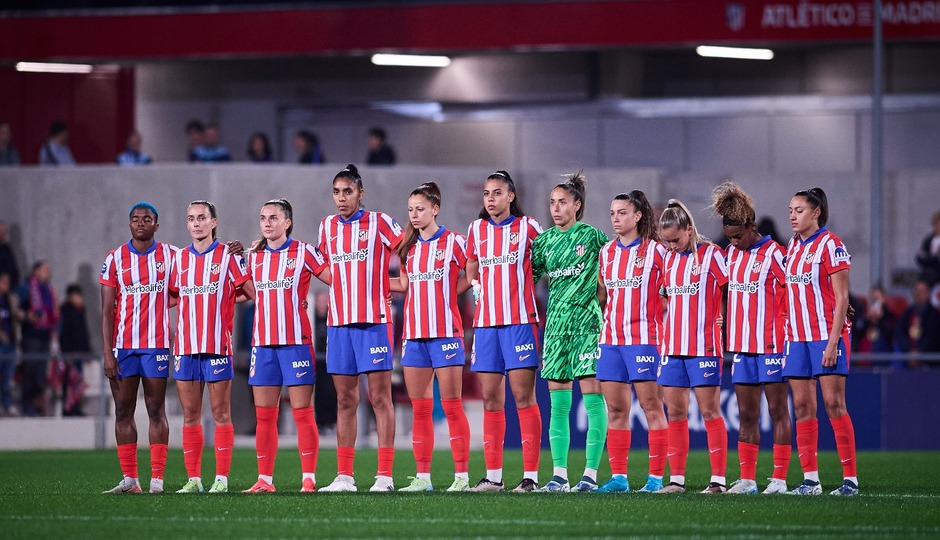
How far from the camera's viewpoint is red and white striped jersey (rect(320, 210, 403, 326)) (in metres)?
10.4

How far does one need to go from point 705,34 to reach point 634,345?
46.8 feet

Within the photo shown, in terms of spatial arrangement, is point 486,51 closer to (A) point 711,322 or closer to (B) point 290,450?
(B) point 290,450

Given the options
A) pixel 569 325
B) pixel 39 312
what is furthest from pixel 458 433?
pixel 39 312

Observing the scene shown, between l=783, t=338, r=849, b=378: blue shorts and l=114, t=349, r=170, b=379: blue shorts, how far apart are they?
4444 mm

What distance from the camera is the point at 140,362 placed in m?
10.6

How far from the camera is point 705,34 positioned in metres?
23.6

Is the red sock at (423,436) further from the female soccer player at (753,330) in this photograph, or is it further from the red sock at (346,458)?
the female soccer player at (753,330)

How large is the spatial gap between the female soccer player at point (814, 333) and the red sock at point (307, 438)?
132 inches

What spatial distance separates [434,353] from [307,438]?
1.08m

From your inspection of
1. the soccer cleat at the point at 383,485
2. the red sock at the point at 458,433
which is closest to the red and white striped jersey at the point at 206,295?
the soccer cleat at the point at 383,485

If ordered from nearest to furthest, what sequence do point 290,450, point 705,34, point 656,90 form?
point 290,450 < point 705,34 < point 656,90

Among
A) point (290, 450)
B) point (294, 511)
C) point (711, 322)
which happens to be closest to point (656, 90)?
point (290, 450)

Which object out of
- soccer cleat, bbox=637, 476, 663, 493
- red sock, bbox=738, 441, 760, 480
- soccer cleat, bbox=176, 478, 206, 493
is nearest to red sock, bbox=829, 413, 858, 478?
red sock, bbox=738, 441, 760, 480

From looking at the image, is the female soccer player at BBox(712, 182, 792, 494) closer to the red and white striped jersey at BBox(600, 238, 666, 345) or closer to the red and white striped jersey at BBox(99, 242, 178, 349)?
the red and white striped jersey at BBox(600, 238, 666, 345)
